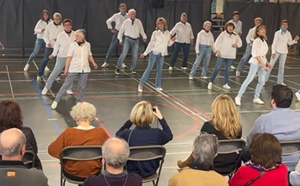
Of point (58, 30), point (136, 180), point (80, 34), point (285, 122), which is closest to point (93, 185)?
point (136, 180)

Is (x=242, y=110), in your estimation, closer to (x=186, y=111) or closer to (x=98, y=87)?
(x=186, y=111)

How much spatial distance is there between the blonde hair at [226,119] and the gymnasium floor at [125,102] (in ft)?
5.07

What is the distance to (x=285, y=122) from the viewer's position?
17.9 feet

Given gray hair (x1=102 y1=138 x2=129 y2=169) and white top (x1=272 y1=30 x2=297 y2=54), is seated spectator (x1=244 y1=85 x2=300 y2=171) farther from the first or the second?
white top (x1=272 y1=30 x2=297 y2=54)

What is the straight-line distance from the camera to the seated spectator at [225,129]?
17.6 ft

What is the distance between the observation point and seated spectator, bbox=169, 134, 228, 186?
→ 3904mm

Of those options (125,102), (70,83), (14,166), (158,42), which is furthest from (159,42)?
(14,166)

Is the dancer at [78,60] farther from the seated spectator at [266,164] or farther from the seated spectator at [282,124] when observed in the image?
the seated spectator at [266,164]

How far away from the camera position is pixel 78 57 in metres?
10.3

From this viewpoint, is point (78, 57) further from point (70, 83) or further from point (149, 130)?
point (149, 130)

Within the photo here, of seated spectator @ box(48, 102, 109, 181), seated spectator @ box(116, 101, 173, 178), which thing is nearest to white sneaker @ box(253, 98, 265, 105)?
seated spectator @ box(116, 101, 173, 178)

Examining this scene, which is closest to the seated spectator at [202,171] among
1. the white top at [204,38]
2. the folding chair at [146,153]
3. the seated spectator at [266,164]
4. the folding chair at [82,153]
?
the seated spectator at [266,164]

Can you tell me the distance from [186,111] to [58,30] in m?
4.74

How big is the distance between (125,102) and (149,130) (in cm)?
605
